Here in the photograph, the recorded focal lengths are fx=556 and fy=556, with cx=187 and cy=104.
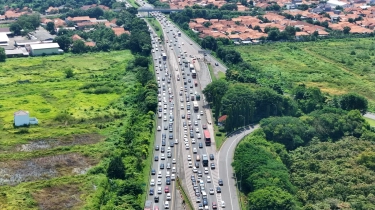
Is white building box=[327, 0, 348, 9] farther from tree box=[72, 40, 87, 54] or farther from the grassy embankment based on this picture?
tree box=[72, 40, 87, 54]

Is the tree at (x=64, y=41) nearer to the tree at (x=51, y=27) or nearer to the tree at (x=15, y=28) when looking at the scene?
the tree at (x=51, y=27)

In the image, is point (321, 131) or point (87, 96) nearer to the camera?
point (321, 131)

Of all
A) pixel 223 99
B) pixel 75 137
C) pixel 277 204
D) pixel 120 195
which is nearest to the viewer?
pixel 277 204

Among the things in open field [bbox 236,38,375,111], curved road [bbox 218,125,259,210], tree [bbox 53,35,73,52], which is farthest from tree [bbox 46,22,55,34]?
curved road [bbox 218,125,259,210]

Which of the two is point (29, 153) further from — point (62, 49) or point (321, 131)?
point (62, 49)

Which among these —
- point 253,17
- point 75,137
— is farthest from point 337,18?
point 75,137

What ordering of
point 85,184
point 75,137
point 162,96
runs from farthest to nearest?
point 162,96
point 75,137
point 85,184

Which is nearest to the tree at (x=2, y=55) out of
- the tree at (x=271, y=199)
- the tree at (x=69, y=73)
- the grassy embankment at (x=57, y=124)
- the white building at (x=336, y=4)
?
the grassy embankment at (x=57, y=124)
